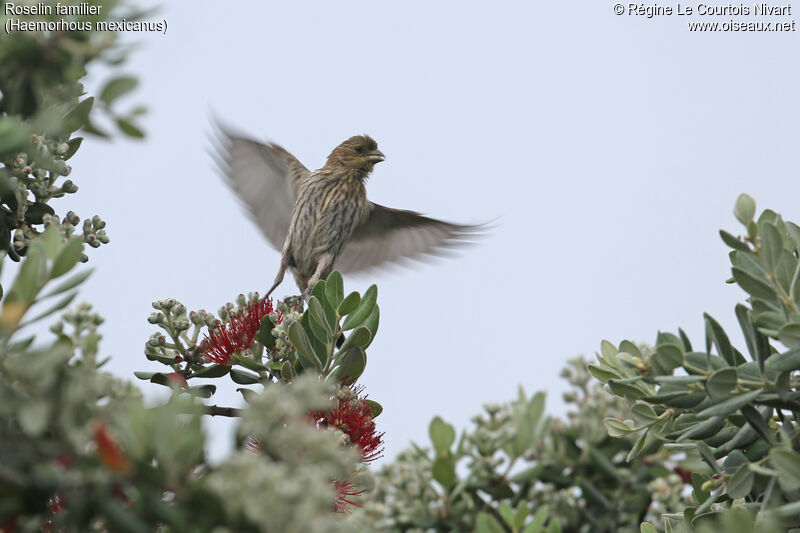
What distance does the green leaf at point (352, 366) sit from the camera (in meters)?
2.88

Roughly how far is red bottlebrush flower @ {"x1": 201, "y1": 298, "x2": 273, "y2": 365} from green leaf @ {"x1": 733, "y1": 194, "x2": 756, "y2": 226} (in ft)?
5.41

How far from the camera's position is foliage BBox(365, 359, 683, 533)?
2078 millimetres

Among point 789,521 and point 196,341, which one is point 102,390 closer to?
point 789,521

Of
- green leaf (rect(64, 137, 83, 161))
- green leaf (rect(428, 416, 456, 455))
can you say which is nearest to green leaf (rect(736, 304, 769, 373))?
green leaf (rect(428, 416, 456, 455))

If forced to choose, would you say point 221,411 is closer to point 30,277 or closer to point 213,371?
point 213,371

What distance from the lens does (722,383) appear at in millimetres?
1786

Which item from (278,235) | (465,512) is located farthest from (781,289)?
(278,235)

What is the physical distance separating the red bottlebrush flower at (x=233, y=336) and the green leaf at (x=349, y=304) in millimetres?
335

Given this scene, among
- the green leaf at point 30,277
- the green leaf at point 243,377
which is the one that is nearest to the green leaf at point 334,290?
the green leaf at point 243,377

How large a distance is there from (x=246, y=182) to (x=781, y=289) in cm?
529

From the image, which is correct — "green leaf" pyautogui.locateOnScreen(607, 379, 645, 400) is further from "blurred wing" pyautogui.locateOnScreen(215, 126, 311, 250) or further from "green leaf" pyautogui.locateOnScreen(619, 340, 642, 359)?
"blurred wing" pyautogui.locateOnScreen(215, 126, 311, 250)

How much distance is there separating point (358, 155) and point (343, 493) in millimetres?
4337

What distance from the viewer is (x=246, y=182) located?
6.76 m

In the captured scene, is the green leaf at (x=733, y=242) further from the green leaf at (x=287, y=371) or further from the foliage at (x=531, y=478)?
the green leaf at (x=287, y=371)
